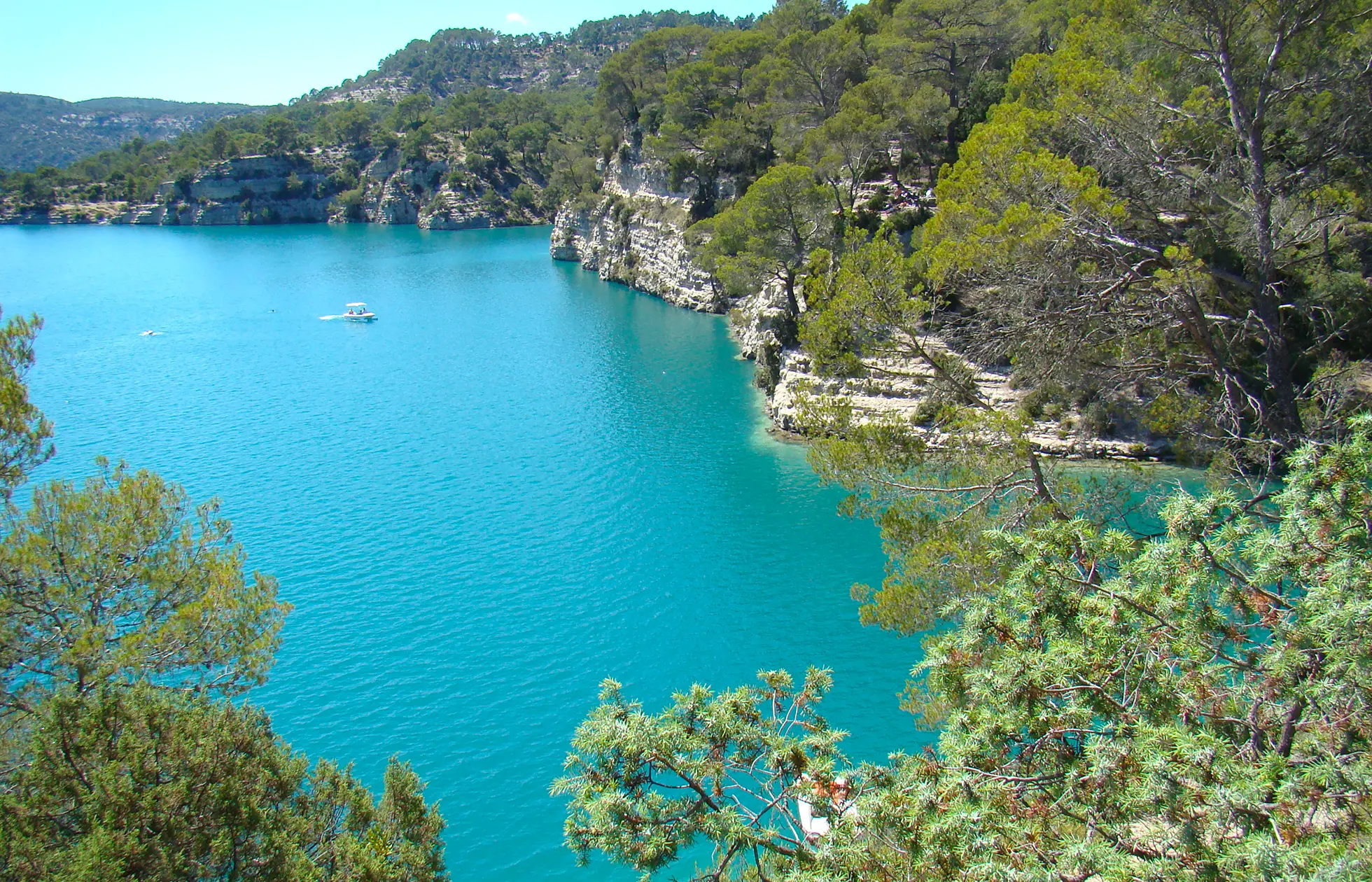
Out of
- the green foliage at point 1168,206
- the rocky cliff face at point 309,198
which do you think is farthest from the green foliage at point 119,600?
the rocky cliff face at point 309,198

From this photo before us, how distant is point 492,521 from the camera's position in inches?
966

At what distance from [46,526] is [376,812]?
5.90 metres

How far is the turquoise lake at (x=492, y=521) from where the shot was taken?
16.2 m

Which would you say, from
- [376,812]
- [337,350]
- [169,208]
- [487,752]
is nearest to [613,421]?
[487,752]

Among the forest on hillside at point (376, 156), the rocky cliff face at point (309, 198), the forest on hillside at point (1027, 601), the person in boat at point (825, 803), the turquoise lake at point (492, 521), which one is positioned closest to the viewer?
the forest on hillside at point (1027, 601)

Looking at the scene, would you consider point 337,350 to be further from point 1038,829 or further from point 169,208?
point 169,208

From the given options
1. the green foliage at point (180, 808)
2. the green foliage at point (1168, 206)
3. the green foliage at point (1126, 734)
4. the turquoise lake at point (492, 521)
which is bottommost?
the turquoise lake at point (492, 521)

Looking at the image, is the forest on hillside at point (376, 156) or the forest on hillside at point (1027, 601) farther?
the forest on hillside at point (376, 156)

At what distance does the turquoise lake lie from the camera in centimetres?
1617

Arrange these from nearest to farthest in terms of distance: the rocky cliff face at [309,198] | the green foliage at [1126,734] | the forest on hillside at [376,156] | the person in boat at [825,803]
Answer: the green foliage at [1126,734] → the person in boat at [825,803] → the rocky cliff face at [309,198] → the forest on hillside at [376,156]

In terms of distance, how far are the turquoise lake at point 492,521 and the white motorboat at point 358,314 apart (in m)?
1.02

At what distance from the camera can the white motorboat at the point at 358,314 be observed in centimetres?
5309

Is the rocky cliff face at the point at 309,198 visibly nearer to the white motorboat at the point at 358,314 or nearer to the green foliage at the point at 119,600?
the white motorboat at the point at 358,314

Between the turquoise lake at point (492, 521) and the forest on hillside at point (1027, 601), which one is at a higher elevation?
the forest on hillside at point (1027, 601)
